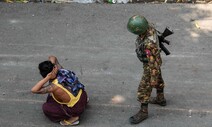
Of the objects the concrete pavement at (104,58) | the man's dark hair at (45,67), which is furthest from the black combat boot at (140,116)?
the man's dark hair at (45,67)

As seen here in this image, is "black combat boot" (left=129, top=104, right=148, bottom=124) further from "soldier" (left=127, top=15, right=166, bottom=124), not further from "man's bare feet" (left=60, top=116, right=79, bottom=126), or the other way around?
"man's bare feet" (left=60, top=116, right=79, bottom=126)

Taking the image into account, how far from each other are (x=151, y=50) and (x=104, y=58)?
2198mm

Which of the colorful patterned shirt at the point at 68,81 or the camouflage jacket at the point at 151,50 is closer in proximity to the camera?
the camouflage jacket at the point at 151,50

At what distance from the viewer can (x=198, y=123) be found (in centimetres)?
541

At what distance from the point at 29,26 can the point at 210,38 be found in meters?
3.66

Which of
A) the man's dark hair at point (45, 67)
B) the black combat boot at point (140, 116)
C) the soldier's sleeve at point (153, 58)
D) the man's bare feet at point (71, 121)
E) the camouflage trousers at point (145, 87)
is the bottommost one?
the man's bare feet at point (71, 121)

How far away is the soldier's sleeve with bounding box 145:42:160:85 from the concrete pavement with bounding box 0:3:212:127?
0.80m

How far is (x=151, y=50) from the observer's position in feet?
16.2

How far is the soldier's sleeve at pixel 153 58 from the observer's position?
16.2 ft

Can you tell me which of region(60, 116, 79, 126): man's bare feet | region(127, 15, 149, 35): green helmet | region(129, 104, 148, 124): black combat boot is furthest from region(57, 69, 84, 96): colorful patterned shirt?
region(127, 15, 149, 35): green helmet

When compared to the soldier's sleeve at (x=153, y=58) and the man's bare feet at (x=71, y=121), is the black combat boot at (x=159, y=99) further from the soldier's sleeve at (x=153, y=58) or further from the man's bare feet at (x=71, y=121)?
the man's bare feet at (x=71, y=121)

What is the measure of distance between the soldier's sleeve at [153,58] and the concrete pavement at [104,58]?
0.80 m

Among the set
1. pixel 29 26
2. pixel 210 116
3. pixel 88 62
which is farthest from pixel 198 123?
pixel 29 26

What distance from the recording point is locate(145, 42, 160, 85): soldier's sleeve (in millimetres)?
4945
